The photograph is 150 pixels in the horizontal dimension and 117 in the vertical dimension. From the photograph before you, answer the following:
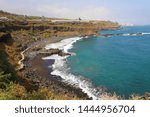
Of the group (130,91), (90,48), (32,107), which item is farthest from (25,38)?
(32,107)

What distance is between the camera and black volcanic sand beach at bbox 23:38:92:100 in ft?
133

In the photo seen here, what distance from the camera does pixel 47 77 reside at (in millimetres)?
49250

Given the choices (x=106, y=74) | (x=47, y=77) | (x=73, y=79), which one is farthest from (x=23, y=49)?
(x=73, y=79)

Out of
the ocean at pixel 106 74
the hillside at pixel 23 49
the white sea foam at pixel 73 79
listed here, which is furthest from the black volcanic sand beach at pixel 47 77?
the ocean at pixel 106 74

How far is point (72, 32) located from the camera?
14762 centimetres

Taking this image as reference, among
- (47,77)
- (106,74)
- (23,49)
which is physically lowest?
(23,49)

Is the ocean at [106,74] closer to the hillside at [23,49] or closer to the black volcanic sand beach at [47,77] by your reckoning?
the black volcanic sand beach at [47,77]

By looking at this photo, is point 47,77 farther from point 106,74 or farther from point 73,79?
point 106,74

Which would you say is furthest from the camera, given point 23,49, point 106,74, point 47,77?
point 23,49

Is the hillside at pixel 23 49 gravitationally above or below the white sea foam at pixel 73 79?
above

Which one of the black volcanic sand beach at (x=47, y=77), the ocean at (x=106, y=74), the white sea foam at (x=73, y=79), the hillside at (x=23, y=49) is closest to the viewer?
the hillside at (x=23, y=49)

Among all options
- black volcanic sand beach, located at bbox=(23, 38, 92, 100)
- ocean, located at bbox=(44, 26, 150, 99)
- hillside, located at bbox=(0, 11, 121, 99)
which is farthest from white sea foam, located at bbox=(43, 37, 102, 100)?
hillside, located at bbox=(0, 11, 121, 99)

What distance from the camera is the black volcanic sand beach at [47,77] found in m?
40.4

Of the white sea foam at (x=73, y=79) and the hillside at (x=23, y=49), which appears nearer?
Result: the hillside at (x=23, y=49)
